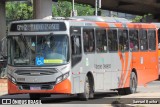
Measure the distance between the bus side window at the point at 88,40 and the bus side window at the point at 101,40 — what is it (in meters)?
0.38

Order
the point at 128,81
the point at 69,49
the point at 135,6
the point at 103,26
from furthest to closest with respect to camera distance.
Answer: the point at 135,6
the point at 128,81
the point at 103,26
the point at 69,49

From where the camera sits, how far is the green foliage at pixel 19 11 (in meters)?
87.7

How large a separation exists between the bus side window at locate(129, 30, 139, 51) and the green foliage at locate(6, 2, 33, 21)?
62.8 meters

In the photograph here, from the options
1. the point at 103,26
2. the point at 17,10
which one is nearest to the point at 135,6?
the point at 17,10

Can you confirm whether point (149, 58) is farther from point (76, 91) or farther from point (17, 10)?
Answer: point (17, 10)

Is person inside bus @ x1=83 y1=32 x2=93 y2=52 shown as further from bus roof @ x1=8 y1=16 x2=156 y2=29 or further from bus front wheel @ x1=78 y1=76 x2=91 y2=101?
bus front wheel @ x1=78 y1=76 x2=91 y2=101

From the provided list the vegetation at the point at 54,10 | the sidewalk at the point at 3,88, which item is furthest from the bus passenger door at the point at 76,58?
the vegetation at the point at 54,10

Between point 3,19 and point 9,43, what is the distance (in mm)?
42015

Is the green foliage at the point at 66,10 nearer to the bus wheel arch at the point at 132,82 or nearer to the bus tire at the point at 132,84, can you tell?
the bus wheel arch at the point at 132,82

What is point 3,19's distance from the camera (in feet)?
201

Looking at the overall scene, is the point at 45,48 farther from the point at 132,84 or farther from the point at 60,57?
the point at 132,84

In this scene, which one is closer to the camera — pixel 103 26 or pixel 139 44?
pixel 103 26

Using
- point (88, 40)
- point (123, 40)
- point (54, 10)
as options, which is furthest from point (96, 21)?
point (54, 10)

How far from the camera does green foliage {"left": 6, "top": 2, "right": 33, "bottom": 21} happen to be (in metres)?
87.7
